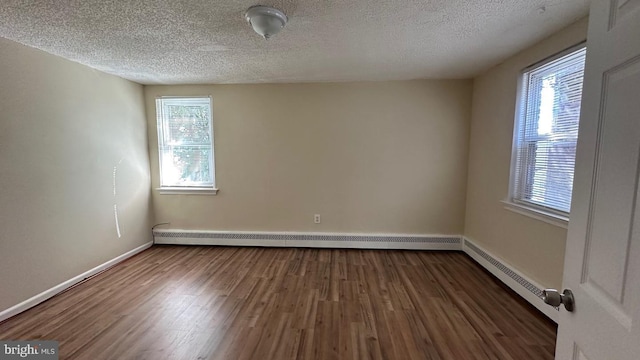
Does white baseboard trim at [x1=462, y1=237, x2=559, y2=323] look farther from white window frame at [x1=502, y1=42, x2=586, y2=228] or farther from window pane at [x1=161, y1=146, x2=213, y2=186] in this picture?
window pane at [x1=161, y1=146, x2=213, y2=186]

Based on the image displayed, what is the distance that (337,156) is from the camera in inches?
139

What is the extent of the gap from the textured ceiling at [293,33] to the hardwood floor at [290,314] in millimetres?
2255

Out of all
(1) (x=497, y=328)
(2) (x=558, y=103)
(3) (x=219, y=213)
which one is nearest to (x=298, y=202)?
(3) (x=219, y=213)

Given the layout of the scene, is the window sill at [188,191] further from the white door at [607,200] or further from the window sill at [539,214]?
the white door at [607,200]

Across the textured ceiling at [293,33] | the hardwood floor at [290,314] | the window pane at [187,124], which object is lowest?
the hardwood floor at [290,314]

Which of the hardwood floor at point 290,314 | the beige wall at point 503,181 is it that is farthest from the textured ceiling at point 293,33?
the hardwood floor at point 290,314

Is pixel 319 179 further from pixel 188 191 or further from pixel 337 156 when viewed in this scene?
pixel 188 191

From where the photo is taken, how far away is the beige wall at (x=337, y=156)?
11.1 feet

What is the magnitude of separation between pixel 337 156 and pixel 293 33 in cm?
174

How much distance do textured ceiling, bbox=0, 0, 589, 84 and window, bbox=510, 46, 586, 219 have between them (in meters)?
0.32

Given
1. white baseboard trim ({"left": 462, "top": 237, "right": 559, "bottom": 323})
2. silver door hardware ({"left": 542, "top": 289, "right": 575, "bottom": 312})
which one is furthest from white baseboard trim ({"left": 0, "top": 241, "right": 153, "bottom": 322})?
white baseboard trim ({"left": 462, "top": 237, "right": 559, "bottom": 323})

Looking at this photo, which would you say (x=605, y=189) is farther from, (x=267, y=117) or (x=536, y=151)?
(x=267, y=117)

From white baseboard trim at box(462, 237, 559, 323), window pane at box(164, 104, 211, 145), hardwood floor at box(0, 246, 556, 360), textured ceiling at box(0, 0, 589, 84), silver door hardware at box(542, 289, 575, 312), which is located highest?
textured ceiling at box(0, 0, 589, 84)

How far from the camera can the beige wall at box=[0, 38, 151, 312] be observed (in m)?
2.09
